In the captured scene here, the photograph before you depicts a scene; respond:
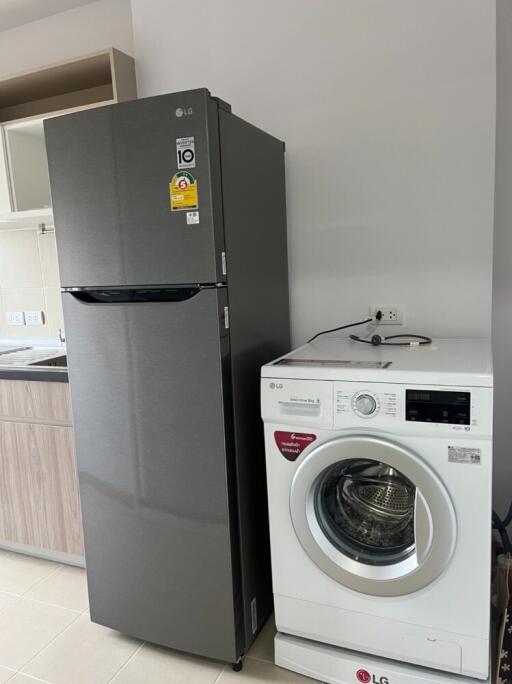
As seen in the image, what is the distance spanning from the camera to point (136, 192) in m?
1.60

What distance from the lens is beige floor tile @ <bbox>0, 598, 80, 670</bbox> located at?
1.88m

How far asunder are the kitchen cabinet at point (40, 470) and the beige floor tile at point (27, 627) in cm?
26

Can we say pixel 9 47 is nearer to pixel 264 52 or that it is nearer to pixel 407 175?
pixel 264 52

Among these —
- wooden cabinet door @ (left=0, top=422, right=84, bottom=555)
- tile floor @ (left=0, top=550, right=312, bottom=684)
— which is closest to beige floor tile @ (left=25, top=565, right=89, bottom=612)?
tile floor @ (left=0, top=550, right=312, bottom=684)

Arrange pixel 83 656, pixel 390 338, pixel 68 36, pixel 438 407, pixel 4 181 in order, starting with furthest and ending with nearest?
pixel 68 36 → pixel 4 181 → pixel 390 338 → pixel 83 656 → pixel 438 407

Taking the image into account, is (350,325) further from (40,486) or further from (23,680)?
(23,680)

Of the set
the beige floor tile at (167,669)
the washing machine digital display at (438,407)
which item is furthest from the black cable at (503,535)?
the beige floor tile at (167,669)

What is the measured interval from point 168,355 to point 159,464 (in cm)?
36

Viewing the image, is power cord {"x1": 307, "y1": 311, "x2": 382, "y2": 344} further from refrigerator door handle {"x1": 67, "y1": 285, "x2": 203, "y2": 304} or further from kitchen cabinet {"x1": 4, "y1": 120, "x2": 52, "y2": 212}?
kitchen cabinet {"x1": 4, "y1": 120, "x2": 52, "y2": 212}

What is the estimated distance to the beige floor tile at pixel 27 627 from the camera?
1876 mm

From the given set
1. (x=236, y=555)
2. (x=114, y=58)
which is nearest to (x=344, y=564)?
(x=236, y=555)

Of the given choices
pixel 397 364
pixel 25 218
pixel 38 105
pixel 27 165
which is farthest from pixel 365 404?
pixel 38 105

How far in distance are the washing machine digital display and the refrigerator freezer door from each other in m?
0.65

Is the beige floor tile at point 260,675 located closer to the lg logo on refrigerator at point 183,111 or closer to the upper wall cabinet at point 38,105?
the lg logo on refrigerator at point 183,111
